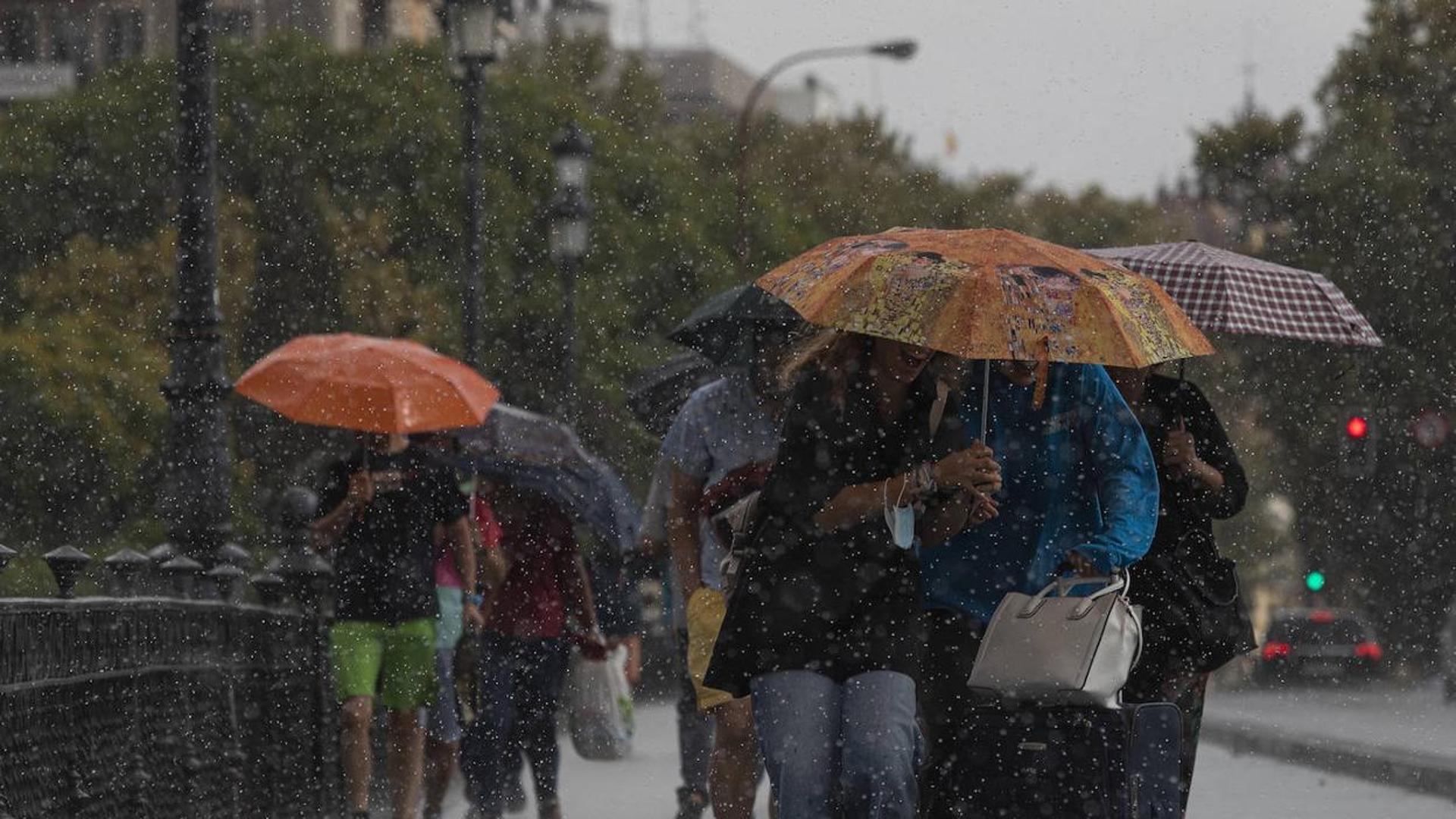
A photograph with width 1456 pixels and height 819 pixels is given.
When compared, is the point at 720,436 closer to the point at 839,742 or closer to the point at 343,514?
the point at 839,742

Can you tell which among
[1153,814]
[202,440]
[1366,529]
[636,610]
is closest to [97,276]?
[1366,529]

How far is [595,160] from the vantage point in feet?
158

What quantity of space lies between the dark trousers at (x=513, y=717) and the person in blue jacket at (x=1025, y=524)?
17.2ft

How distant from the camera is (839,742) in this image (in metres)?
6.72

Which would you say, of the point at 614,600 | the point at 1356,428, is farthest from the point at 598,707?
the point at 1356,428

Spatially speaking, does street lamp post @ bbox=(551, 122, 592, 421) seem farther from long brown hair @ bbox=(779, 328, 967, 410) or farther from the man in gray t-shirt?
long brown hair @ bbox=(779, 328, 967, 410)

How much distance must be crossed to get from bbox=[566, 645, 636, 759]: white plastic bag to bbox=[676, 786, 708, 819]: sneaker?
11.9ft

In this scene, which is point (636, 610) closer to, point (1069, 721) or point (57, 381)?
point (1069, 721)

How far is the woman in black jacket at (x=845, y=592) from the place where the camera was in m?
6.61

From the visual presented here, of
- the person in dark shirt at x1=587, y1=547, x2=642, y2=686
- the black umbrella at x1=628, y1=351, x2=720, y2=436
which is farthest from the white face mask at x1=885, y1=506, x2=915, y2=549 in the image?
the person in dark shirt at x1=587, y1=547, x2=642, y2=686

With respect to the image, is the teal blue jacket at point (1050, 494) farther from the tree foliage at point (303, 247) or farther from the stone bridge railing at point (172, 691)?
the tree foliage at point (303, 247)

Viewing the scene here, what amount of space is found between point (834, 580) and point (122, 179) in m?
40.2

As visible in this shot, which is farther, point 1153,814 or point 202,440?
point 202,440

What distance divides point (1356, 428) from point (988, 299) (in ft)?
48.0
